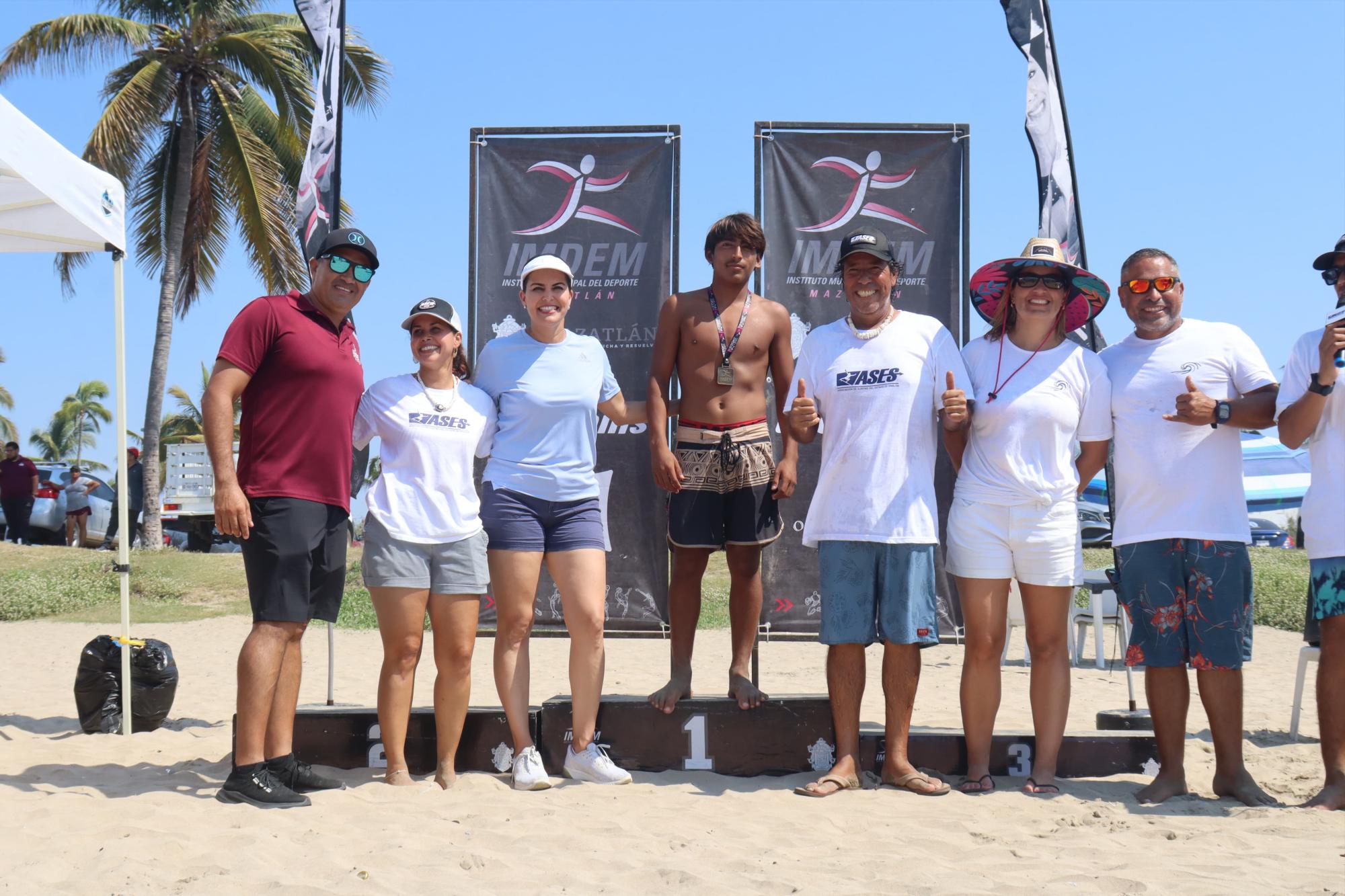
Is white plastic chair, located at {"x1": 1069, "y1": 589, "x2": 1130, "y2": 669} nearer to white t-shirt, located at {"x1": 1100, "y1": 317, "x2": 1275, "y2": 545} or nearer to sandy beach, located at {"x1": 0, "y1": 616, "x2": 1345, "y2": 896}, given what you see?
sandy beach, located at {"x1": 0, "y1": 616, "x2": 1345, "y2": 896}

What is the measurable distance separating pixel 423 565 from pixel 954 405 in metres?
2.18

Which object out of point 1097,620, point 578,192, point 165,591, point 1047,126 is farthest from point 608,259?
point 165,591

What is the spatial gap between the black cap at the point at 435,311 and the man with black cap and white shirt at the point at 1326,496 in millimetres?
3331

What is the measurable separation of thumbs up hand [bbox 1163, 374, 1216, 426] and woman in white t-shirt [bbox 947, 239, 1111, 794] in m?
0.30

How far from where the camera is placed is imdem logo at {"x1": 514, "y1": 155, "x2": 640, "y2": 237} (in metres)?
6.11

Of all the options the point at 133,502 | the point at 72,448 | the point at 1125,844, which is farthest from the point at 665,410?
the point at 72,448

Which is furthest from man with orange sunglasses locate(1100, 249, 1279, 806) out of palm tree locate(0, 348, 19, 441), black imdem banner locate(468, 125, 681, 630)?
palm tree locate(0, 348, 19, 441)

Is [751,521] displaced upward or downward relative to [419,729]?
upward

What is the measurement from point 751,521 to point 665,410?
0.65 meters

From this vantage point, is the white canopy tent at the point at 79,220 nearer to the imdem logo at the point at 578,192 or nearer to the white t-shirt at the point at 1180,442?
the imdem logo at the point at 578,192

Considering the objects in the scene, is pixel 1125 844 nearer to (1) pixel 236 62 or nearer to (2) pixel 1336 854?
(2) pixel 1336 854

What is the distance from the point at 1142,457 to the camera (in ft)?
14.5

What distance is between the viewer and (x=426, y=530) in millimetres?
4383

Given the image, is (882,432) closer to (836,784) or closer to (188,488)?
(836,784)
